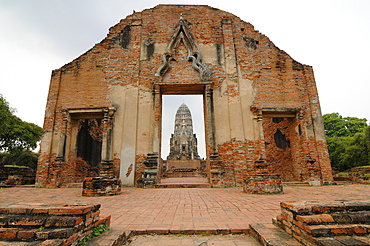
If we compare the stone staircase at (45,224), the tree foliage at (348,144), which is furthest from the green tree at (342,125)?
the stone staircase at (45,224)

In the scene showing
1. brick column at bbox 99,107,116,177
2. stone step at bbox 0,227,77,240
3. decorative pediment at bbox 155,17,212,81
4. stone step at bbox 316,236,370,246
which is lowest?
stone step at bbox 316,236,370,246

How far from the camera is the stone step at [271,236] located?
2.14m

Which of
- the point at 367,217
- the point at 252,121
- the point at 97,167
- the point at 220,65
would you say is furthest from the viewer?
the point at 97,167

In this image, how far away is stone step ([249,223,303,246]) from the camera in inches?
84.4

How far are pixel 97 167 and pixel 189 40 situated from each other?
362 inches

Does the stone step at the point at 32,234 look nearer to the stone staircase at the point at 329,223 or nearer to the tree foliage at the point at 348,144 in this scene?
the stone staircase at the point at 329,223

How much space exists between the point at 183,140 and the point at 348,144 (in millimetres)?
23275

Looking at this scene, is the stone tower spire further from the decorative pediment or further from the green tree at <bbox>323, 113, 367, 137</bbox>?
the decorative pediment

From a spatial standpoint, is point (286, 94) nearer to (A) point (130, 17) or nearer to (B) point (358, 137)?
(A) point (130, 17)

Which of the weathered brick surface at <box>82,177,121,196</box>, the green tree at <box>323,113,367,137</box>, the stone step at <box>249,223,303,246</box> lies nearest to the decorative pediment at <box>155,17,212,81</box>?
the weathered brick surface at <box>82,177,121,196</box>

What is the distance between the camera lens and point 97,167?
13.4m

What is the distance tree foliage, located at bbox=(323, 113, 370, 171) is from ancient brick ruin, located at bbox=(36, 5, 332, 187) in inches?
437

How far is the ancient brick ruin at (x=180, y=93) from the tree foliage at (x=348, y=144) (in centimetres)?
1110

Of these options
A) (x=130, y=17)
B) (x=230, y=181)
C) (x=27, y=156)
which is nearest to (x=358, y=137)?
(x=230, y=181)
